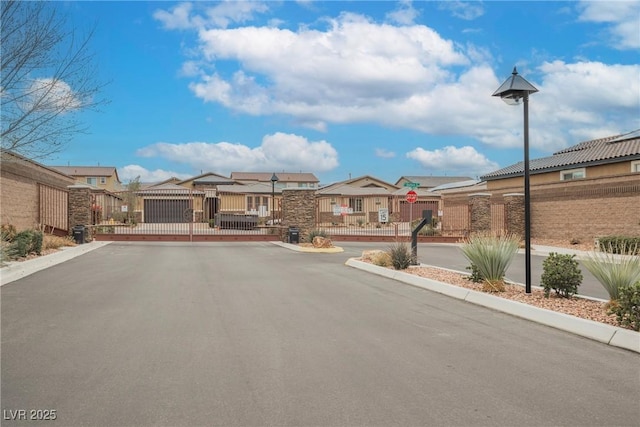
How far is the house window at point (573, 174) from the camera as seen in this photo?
94.7ft

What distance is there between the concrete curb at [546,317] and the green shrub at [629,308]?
0.61 feet

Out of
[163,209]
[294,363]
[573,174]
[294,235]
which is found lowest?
[294,363]

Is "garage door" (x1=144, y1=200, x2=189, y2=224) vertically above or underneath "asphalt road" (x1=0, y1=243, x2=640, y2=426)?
above

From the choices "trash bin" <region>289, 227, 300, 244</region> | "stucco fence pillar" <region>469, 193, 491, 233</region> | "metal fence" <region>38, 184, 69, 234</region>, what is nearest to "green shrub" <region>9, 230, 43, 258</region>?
"metal fence" <region>38, 184, 69, 234</region>

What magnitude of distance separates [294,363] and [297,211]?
71.6 ft

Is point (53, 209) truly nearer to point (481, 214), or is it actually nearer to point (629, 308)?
point (481, 214)

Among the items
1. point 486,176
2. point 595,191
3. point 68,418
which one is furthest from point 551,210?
point 68,418

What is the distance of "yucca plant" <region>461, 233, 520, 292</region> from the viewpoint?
11.0 metres

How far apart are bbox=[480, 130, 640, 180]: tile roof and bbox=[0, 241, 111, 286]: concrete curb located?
23.7 meters

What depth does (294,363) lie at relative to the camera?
609cm

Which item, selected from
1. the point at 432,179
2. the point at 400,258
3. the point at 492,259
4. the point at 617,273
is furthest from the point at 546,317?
the point at 432,179

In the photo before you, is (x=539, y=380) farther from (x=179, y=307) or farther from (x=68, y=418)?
(x=179, y=307)

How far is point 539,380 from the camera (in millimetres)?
5652

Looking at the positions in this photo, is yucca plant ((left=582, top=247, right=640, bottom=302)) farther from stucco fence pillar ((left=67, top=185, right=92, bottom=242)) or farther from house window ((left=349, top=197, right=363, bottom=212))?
house window ((left=349, top=197, right=363, bottom=212))
